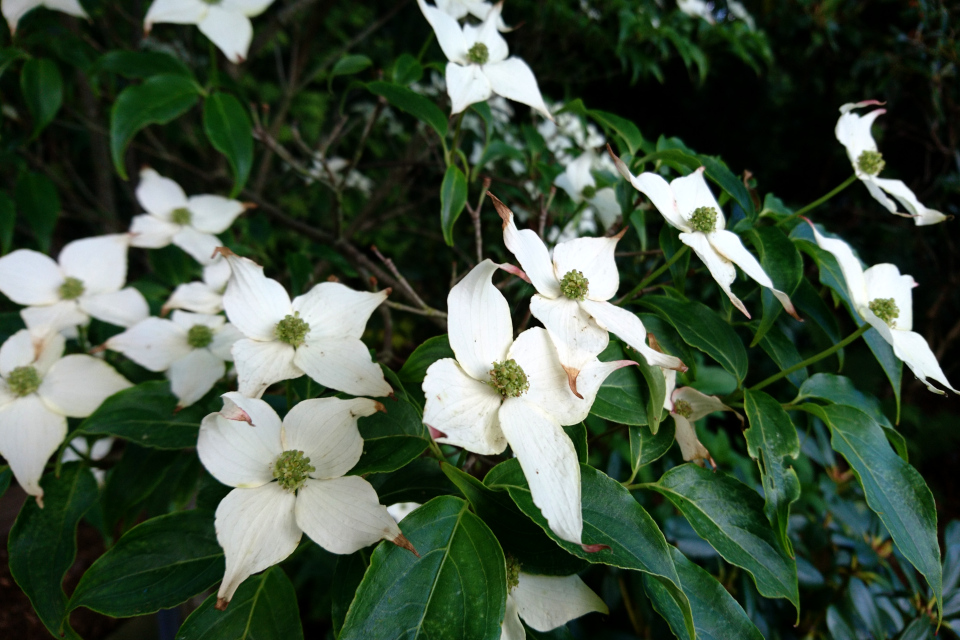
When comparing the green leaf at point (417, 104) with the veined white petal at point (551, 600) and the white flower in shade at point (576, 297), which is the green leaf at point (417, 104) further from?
the veined white petal at point (551, 600)

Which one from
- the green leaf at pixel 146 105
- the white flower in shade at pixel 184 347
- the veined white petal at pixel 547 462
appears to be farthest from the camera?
the green leaf at pixel 146 105

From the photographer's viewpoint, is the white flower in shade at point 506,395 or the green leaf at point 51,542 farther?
the green leaf at point 51,542

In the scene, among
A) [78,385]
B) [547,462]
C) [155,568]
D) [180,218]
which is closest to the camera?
[547,462]

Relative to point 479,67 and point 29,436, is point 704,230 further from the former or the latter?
point 29,436

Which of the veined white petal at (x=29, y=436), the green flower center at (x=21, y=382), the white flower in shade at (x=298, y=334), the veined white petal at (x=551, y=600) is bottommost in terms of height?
the veined white petal at (x=551, y=600)

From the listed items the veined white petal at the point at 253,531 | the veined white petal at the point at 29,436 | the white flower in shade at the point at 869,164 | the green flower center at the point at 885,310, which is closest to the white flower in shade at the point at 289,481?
the veined white petal at the point at 253,531

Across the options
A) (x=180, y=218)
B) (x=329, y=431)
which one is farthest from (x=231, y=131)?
(x=329, y=431)

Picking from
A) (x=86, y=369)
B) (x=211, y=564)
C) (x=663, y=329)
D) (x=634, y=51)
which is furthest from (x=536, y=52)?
(x=211, y=564)
